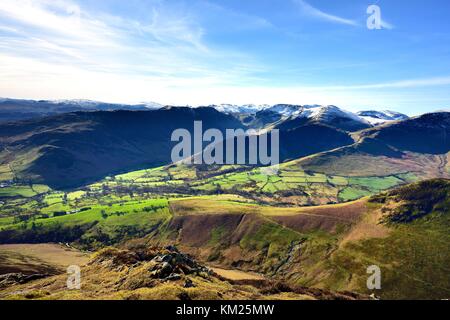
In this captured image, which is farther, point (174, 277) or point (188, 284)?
point (174, 277)

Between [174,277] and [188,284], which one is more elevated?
[188,284]

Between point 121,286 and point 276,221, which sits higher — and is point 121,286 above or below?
above

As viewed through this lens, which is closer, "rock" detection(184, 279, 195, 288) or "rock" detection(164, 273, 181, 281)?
"rock" detection(184, 279, 195, 288)

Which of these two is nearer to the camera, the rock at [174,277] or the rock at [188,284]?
the rock at [188,284]

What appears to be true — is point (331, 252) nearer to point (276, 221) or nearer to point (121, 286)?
point (276, 221)
